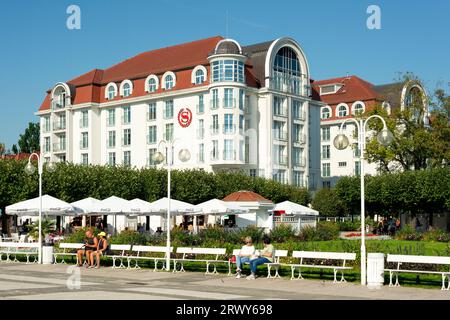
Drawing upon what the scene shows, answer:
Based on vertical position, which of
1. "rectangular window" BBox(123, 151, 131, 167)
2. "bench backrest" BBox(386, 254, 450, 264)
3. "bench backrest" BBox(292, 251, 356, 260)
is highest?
"rectangular window" BBox(123, 151, 131, 167)

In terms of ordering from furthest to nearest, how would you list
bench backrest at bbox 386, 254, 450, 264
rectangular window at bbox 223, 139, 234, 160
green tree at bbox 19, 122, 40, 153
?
green tree at bbox 19, 122, 40, 153, rectangular window at bbox 223, 139, 234, 160, bench backrest at bbox 386, 254, 450, 264

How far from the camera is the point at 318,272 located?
2202 centimetres

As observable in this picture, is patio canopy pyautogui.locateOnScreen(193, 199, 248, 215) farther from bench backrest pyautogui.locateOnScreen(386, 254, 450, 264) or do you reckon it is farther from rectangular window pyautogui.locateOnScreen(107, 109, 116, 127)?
rectangular window pyautogui.locateOnScreen(107, 109, 116, 127)

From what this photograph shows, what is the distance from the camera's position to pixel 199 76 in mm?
71062

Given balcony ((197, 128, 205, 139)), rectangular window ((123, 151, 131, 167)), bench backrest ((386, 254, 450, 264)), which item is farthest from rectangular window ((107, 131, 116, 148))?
bench backrest ((386, 254, 450, 264))

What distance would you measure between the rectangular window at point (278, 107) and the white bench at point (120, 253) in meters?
47.3

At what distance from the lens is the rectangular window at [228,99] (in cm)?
6844

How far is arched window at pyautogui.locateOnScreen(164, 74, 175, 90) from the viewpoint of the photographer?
240 ft

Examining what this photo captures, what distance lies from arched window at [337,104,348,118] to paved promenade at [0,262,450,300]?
2615 inches

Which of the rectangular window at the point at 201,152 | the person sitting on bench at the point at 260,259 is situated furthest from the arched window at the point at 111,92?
the person sitting on bench at the point at 260,259

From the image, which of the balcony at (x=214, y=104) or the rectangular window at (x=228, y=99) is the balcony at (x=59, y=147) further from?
the rectangular window at (x=228, y=99)
